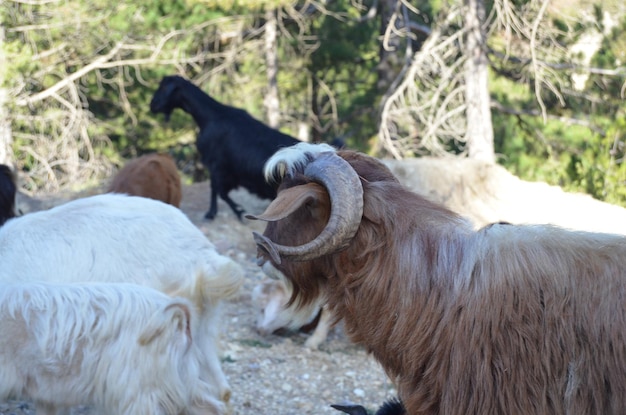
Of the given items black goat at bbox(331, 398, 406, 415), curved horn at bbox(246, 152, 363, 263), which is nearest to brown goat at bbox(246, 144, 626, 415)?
curved horn at bbox(246, 152, 363, 263)

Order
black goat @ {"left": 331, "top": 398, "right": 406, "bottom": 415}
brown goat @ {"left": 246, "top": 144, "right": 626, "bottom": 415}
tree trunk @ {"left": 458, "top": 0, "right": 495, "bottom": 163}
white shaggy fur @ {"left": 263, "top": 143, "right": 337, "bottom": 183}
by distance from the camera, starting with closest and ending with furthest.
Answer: brown goat @ {"left": 246, "top": 144, "right": 626, "bottom": 415} < white shaggy fur @ {"left": 263, "top": 143, "right": 337, "bottom": 183} < black goat @ {"left": 331, "top": 398, "right": 406, "bottom": 415} < tree trunk @ {"left": 458, "top": 0, "right": 495, "bottom": 163}

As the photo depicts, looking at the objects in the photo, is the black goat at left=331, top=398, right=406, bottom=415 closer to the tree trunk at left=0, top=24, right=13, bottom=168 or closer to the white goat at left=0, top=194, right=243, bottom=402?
the white goat at left=0, top=194, right=243, bottom=402

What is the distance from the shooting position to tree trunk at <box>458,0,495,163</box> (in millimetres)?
13008

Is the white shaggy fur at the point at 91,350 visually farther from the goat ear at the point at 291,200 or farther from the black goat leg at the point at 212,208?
the black goat leg at the point at 212,208

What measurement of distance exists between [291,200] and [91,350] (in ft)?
6.52

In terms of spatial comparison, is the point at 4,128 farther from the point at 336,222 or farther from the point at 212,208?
the point at 336,222

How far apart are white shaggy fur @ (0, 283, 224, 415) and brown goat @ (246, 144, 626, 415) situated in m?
1.38

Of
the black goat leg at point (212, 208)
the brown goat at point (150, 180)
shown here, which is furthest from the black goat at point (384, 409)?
the black goat leg at point (212, 208)

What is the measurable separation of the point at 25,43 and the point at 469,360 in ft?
44.9

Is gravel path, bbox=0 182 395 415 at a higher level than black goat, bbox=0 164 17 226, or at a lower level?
lower

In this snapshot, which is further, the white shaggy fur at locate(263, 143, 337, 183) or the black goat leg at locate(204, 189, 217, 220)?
the black goat leg at locate(204, 189, 217, 220)

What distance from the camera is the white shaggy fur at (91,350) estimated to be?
4.92 metres

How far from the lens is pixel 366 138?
61.5 ft

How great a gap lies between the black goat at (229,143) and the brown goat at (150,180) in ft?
3.61
